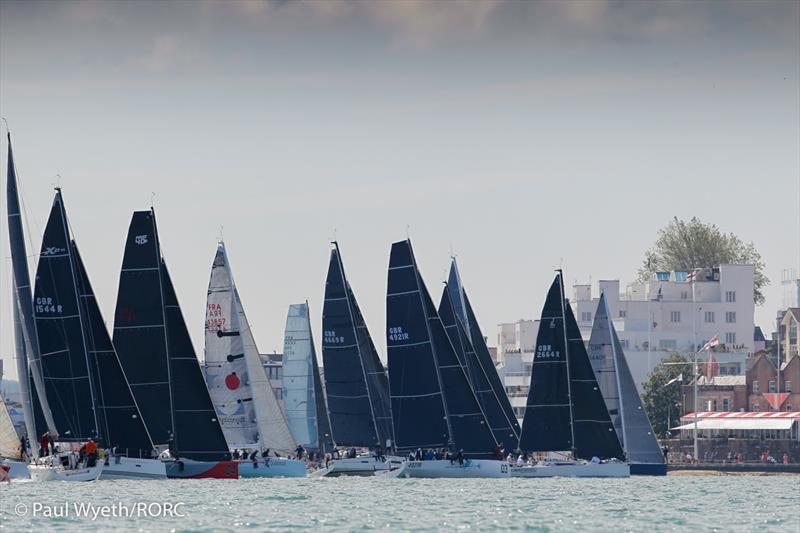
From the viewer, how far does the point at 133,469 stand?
82.8 meters

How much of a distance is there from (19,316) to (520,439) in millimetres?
24531

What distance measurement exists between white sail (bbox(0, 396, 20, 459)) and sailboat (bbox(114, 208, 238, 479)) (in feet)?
17.4

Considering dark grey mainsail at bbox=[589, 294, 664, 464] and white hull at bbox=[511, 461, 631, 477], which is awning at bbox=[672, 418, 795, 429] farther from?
white hull at bbox=[511, 461, 631, 477]

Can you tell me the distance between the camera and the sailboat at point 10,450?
82.6 m

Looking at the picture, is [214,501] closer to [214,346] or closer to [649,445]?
[214,346]

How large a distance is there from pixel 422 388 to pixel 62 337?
17405 mm

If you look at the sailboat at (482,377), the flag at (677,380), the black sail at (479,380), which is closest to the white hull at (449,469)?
the sailboat at (482,377)

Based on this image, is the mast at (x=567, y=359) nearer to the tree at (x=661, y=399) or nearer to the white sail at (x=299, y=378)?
the white sail at (x=299, y=378)

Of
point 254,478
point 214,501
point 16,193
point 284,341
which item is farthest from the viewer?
point 284,341

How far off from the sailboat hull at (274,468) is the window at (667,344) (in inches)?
3861

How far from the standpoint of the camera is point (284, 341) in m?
114

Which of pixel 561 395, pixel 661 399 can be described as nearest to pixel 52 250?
pixel 561 395

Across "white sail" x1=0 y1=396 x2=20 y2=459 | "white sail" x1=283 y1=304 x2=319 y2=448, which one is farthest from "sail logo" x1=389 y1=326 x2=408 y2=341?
"white sail" x1=283 y1=304 x2=319 y2=448

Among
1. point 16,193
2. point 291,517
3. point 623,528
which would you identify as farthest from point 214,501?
point 16,193
